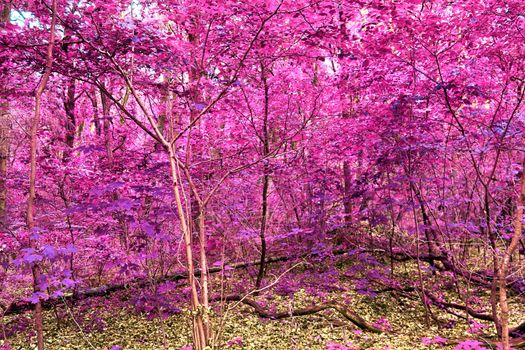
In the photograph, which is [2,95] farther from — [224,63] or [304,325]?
[304,325]

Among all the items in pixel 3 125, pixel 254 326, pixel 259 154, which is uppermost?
pixel 3 125

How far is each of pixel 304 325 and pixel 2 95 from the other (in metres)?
5.66

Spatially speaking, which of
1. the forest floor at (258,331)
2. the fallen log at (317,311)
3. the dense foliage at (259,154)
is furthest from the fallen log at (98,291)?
the fallen log at (317,311)

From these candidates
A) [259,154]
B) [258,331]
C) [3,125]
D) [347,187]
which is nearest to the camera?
[258,331]

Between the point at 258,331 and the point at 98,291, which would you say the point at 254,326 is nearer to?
the point at 258,331

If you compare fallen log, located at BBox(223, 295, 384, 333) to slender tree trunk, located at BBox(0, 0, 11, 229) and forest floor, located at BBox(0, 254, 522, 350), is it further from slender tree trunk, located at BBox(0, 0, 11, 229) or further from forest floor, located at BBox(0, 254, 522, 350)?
Answer: slender tree trunk, located at BBox(0, 0, 11, 229)

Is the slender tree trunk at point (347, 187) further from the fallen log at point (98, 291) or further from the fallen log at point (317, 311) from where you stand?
the fallen log at point (317, 311)

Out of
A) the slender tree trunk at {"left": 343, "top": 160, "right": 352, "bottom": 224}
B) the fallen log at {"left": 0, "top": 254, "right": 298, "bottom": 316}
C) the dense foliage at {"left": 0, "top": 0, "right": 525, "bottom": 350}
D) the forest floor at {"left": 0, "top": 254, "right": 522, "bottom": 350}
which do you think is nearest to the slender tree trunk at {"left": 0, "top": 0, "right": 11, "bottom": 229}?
the dense foliage at {"left": 0, "top": 0, "right": 525, "bottom": 350}

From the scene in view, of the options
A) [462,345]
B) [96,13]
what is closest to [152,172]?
[96,13]

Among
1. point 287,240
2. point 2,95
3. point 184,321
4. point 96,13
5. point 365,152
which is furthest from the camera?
point 287,240

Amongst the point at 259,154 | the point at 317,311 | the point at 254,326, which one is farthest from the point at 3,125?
the point at 317,311

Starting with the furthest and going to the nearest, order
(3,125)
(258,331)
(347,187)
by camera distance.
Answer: (347,187) < (3,125) < (258,331)

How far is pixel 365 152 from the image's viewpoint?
6.98 m

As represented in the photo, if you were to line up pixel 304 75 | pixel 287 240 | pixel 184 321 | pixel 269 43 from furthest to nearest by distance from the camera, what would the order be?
pixel 287 240, pixel 304 75, pixel 184 321, pixel 269 43
